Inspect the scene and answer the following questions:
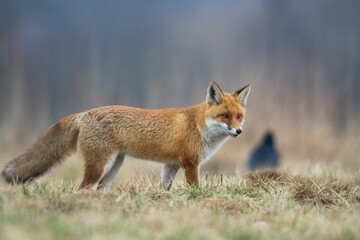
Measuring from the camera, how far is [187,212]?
3467 millimetres

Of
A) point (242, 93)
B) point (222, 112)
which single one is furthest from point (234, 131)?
point (242, 93)

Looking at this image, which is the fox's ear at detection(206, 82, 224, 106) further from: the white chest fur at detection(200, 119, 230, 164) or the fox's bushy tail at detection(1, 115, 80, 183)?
the fox's bushy tail at detection(1, 115, 80, 183)

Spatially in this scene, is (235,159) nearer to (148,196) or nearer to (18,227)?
(148,196)

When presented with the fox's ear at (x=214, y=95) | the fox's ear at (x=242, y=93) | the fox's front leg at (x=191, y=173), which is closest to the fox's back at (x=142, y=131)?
the fox's front leg at (x=191, y=173)

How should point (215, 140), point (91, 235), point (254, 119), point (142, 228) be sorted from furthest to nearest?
point (254, 119)
point (215, 140)
point (142, 228)
point (91, 235)

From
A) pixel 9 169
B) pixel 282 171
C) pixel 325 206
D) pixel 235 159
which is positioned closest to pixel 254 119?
pixel 235 159

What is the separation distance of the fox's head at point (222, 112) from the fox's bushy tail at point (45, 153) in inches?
66.0

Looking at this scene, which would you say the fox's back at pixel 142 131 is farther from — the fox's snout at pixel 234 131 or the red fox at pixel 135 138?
the fox's snout at pixel 234 131

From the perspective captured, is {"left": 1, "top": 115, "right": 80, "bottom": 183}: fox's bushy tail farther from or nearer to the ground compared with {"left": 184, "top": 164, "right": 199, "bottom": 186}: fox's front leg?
farther from the ground

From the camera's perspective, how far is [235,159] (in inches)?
393

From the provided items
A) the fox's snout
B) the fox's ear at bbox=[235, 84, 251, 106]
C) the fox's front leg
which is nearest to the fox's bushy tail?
the fox's front leg

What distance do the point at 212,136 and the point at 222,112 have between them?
35cm

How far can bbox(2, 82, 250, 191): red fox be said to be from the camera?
16.1 ft

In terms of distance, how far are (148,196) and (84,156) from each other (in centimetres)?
118
